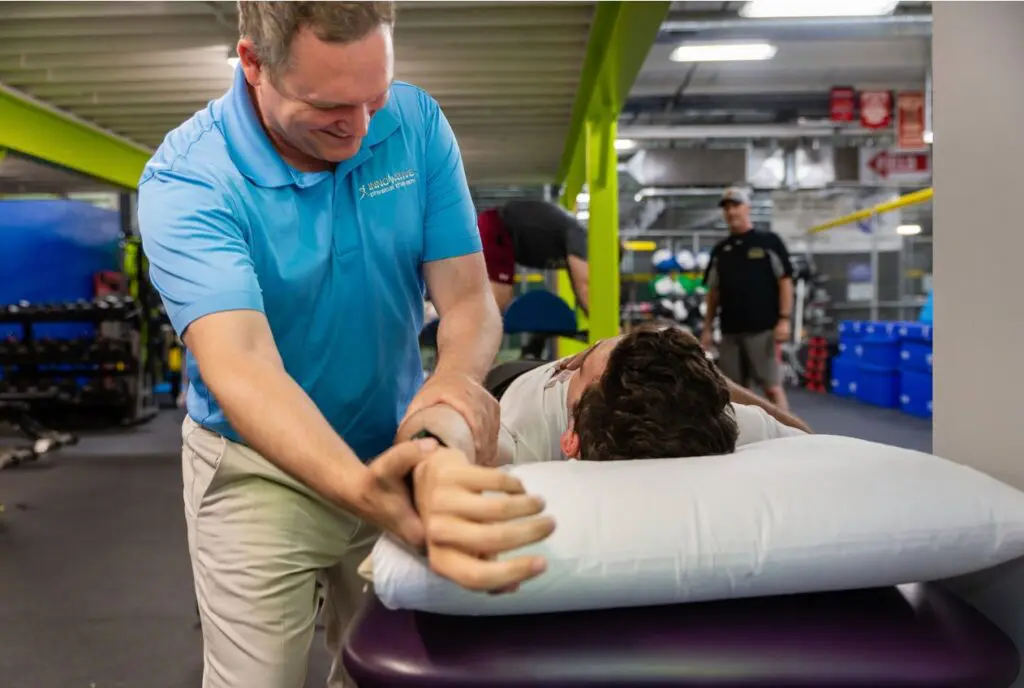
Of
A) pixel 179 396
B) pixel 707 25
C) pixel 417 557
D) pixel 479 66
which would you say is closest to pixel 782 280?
pixel 479 66

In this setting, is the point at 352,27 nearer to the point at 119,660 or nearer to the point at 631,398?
the point at 631,398

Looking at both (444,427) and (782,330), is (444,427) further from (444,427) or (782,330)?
(782,330)

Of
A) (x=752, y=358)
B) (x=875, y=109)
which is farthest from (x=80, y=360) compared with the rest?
(x=875, y=109)

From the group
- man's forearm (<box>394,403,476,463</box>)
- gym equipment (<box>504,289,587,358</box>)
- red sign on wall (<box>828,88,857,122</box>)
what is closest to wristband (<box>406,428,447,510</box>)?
man's forearm (<box>394,403,476,463</box>)

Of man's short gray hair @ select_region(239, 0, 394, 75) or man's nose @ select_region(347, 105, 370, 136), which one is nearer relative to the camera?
man's short gray hair @ select_region(239, 0, 394, 75)

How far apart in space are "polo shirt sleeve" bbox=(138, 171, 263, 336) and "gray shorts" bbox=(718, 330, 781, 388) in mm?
4530

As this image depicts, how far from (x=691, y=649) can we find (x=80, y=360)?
294 inches

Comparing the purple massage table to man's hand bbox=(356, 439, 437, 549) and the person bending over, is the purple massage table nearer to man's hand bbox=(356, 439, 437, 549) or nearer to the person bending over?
man's hand bbox=(356, 439, 437, 549)

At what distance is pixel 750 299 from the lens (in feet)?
17.6

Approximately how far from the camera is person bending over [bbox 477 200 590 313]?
13.4 ft

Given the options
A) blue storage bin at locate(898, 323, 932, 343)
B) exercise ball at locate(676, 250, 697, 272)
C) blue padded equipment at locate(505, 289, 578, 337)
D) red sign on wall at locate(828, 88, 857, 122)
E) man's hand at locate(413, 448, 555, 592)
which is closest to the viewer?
man's hand at locate(413, 448, 555, 592)

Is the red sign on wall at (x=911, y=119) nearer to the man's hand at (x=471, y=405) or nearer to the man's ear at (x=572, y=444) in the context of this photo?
the man's ear at (x=572, y=444)

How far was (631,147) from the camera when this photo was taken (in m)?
12.3

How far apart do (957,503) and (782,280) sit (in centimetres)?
469
